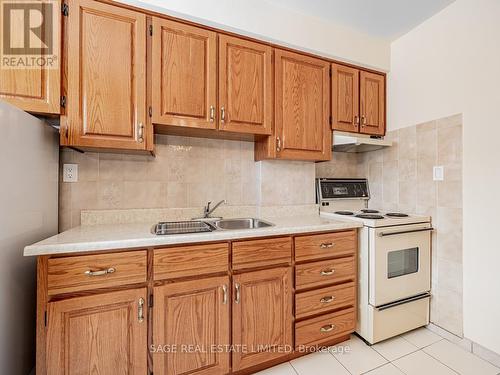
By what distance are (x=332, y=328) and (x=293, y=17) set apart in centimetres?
241

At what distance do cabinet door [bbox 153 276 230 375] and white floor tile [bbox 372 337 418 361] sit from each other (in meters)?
1.14

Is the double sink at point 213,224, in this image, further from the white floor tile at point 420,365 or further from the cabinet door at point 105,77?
the white floor tile at point 420,365

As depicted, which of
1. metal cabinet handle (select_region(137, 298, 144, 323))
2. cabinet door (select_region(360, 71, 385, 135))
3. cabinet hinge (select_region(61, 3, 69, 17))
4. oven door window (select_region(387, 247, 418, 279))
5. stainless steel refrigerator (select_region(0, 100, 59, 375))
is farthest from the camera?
→ cabinet door (select_region(360, 71, 385, 135))

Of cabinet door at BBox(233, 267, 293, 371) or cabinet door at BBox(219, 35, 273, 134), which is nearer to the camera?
cabinet door at BBox(233, 267, 293, 371)

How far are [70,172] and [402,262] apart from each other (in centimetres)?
259

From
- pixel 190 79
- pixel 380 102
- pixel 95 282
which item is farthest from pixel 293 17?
pixel 95 282

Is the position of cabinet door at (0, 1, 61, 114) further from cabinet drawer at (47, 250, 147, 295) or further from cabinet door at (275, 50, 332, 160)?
cabinet door at (275, 50, 332, 160)

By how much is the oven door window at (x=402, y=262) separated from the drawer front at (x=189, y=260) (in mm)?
1299

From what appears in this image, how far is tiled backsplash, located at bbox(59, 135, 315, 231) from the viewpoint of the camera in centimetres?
168

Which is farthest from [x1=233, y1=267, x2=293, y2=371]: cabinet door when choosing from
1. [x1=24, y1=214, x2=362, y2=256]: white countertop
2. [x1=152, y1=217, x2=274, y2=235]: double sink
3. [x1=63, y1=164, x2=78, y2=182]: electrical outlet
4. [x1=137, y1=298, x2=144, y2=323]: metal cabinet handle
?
[x1=63, y1=164, x2=78, y2=182]: electrical outlet

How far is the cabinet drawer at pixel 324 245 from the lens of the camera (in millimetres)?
1594

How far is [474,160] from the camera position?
5.50 feet

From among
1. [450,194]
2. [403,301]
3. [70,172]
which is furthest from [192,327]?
[450,194]

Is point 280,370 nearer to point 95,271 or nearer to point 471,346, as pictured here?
point 95,271
